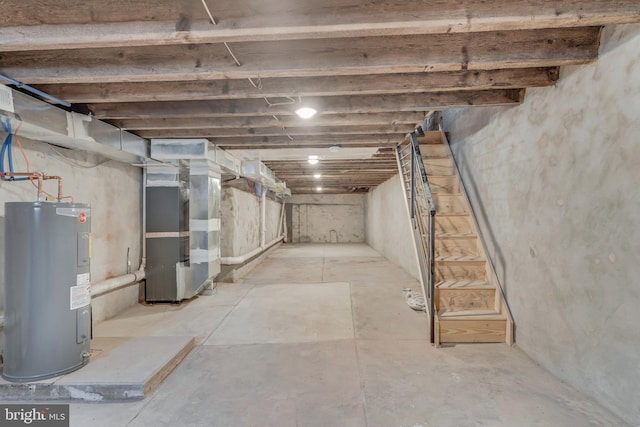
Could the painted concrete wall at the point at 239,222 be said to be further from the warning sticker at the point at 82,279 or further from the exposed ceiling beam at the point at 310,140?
the warning sticker at the point at 82,279

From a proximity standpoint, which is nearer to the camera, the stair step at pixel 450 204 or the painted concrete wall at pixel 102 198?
the painted concrete wall at pixel 102 198

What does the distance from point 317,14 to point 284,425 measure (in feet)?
6.91

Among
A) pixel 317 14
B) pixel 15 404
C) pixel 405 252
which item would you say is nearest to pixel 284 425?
pixel 15 404

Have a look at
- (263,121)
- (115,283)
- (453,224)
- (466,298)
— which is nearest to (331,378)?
(466,298)

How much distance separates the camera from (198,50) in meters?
1.91

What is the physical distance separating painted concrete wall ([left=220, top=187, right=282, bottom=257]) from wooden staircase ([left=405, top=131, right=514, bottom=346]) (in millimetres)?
3237

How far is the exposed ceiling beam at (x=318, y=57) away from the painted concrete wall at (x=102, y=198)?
37.0 inches

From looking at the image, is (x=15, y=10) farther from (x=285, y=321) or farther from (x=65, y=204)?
(x=285, y=321)

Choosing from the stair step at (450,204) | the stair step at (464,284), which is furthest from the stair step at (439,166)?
the stair step at (464,284)

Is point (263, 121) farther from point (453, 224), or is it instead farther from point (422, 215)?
point (453, 224)

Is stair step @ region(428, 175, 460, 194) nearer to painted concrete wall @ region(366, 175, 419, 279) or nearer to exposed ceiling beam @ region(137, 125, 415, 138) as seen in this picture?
exposed ceiling beam @ region(137, 125, 415, 138)

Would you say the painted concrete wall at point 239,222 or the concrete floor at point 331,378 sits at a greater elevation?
the painted concrete wall at point 239,222

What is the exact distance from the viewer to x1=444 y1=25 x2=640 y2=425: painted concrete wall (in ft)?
5.24

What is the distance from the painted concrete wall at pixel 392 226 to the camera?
231 inches
